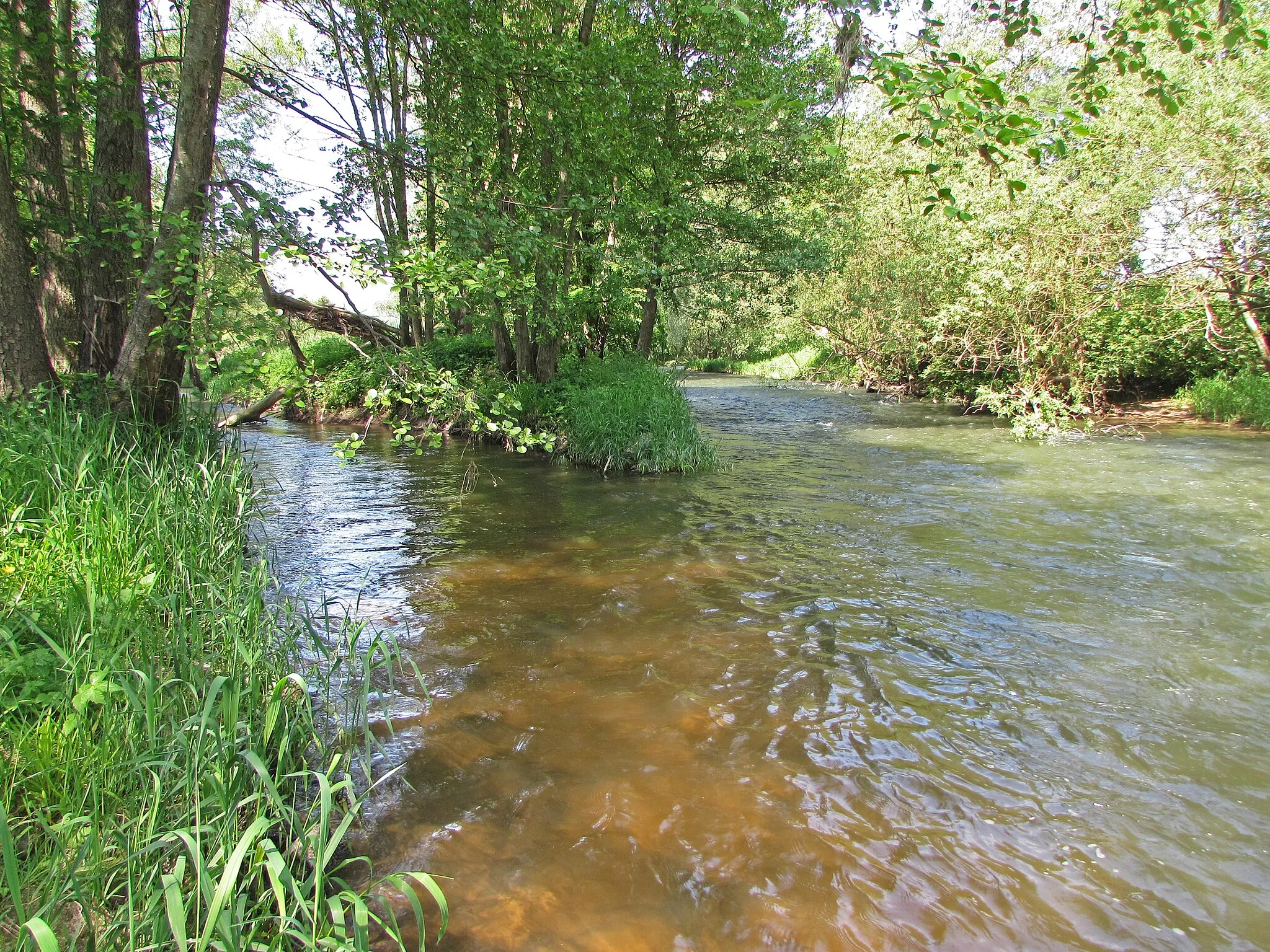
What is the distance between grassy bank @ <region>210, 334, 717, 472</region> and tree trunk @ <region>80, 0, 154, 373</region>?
1.46 m

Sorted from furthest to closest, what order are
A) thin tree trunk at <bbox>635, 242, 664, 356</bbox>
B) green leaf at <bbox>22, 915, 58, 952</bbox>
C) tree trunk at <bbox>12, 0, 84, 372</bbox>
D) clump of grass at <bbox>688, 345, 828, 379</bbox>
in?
clump of grass at <bbox>688, 345, 828, 379</bbox>, thin tree trunk at <bbox>635, 242, 664, 356</bbox>, tree trunk at <bbox>12, 0, 84, 372</bbox>, green leaf at <bbox>22, 915, 58, 952</bbox>

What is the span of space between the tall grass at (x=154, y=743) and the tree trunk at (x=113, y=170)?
2138 mm

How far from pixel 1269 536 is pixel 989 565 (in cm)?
349

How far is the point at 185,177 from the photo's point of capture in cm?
534

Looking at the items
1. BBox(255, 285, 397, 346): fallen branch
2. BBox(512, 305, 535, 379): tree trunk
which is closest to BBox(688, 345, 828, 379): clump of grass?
BBox(512, 305, 535, 379): tree trunk

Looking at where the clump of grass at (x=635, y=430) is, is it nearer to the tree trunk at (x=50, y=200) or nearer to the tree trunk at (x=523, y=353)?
the tree trunk at (x=523, y=353)

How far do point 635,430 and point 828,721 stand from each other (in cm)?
821

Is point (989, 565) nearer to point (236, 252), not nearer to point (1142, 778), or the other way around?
point (1142, 778)

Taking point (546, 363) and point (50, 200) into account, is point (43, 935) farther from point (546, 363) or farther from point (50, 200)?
point (546, 363)

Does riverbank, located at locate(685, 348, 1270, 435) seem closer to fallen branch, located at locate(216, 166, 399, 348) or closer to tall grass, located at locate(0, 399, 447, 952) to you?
fallen branch, located at locate(216, 166, 399, 348)

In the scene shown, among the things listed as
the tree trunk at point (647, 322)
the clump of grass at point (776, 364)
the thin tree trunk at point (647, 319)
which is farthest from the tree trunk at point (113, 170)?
the clump of grass at point (776, 364)

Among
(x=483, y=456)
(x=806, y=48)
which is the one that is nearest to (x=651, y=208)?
(x=483, y=456)

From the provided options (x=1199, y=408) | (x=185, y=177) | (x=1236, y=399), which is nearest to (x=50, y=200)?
(x=185, y=177)

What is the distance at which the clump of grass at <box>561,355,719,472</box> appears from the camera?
11812 millimetres
